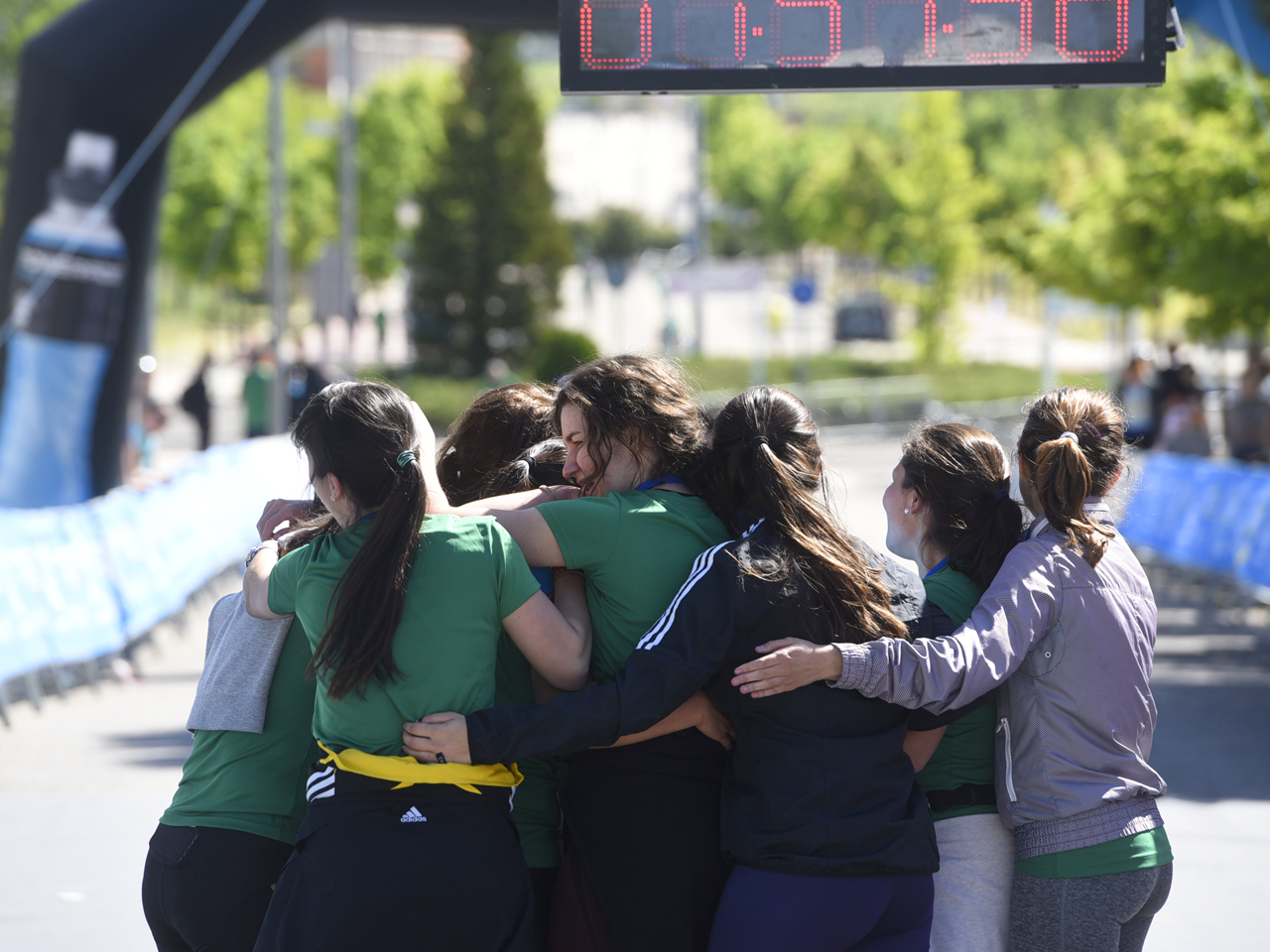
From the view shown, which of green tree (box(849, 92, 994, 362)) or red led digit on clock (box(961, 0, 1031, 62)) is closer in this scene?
red led digit on clock (box(961, 0, 1031, 62))

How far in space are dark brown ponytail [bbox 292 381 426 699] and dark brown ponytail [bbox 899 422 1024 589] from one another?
110cm

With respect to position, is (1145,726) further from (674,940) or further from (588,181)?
(588,181)

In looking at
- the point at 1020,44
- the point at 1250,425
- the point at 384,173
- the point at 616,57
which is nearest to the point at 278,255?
the point at 1250,425

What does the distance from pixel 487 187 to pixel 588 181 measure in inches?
1866

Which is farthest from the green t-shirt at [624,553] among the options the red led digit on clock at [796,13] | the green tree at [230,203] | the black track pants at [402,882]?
the green tree at [230,203]

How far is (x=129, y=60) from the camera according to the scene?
32.5ft

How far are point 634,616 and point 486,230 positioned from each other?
113 ft

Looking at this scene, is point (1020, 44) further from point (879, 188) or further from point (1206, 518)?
point (879, 188)

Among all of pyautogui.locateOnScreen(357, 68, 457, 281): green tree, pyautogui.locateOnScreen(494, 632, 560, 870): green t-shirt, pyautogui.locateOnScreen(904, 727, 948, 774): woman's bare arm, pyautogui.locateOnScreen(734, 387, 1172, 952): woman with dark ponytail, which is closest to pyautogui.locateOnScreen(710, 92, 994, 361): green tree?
pyautogui.locateOnScreen(357, 68, 457, 281): green tree

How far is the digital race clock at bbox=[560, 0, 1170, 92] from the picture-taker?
170 inches

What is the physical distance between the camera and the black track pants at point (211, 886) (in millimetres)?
2854

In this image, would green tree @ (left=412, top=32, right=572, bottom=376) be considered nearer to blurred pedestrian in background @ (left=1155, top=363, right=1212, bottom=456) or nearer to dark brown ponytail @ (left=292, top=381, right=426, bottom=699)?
blurred pedestrian in background @ (left=1155, top=363, right=1212, bottom=456)

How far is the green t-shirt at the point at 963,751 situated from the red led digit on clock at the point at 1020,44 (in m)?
2.02

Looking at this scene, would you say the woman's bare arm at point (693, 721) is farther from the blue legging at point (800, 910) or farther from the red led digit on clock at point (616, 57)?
the red led digit on clock at point (616, 57)
